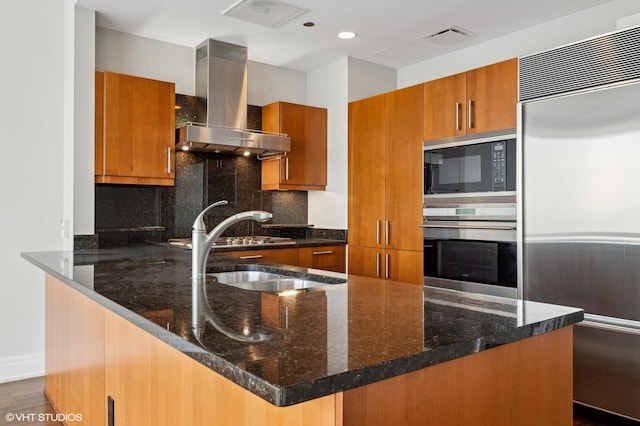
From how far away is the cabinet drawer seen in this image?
419cm

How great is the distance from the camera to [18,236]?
3549mm

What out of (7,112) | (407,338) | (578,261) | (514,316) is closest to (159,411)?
(407,338)

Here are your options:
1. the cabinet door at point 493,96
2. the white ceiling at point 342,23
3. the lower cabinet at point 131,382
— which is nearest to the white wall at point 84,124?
the white ceiling at point 342,23

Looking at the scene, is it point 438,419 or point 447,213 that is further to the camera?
point 447,213

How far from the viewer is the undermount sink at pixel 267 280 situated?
210cm

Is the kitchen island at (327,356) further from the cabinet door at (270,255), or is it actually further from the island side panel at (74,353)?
the cabinet door at (270,255)

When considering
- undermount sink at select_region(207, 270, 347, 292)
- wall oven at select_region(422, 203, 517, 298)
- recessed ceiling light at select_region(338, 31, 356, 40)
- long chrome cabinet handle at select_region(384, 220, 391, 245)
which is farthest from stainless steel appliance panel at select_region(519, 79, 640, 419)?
undermount sink at select_region(207, 270, 347, 292)

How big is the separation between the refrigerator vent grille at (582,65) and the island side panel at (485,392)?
189 cm

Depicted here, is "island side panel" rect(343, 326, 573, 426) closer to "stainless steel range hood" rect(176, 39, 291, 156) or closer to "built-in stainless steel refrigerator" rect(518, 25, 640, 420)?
"built-in stainless steel refrigerator" rect(518, 25, 640, 420)

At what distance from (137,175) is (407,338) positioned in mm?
3082

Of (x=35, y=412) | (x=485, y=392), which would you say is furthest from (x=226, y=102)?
(x=485, y=392)

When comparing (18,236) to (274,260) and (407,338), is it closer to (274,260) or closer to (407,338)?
(274,260)

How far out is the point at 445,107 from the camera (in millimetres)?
3576

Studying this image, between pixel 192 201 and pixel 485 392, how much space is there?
353 cm
